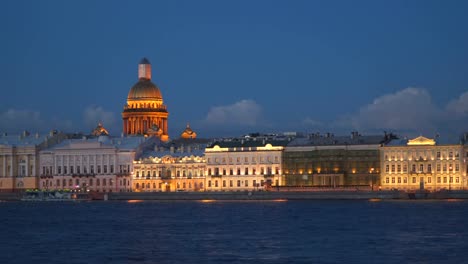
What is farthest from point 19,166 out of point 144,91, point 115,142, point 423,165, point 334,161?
point 423,165

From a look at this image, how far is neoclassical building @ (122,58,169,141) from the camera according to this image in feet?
445

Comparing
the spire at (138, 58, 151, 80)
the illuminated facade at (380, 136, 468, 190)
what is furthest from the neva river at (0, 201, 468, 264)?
the spire at (138, 58, 151, 80)

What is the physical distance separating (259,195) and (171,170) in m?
12.9

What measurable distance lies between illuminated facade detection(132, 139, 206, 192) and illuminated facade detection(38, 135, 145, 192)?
138 centimetres

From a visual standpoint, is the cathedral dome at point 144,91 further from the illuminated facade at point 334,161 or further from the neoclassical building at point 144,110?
the illuminated facade at point 334,161

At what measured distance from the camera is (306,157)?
10944 cm

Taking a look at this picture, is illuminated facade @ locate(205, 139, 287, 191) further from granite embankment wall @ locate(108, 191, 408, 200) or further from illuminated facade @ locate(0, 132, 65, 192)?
illuminated facade @ locate(0, 132, 65, 192)

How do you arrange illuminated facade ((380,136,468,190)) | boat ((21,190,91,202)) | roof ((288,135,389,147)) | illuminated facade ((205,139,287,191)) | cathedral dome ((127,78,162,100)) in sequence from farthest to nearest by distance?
cathedral dome ((127,78,162,100)), boat ((21,190,91,202)), illuminated facade ((205,139,287,191)), roof ((288,135,389,147)), illuminated facade ((380,136,468,190))

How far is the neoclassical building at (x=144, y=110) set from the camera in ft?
445

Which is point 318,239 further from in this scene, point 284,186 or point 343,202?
point 284,186

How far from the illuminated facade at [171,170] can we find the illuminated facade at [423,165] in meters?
17.5

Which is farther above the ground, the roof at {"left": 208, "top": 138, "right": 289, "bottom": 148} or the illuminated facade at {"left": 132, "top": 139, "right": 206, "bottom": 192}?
the roof at {"left": 208, "top": 138, "right": 289, "bottom": 148}

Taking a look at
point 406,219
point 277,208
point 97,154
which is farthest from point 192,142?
point 406,219

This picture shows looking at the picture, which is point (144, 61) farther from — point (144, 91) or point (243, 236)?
point (243, 236)
